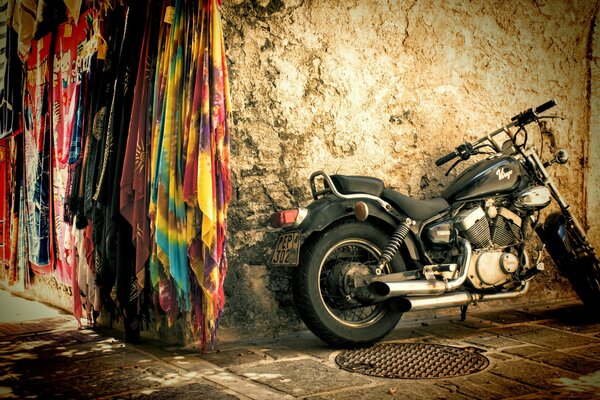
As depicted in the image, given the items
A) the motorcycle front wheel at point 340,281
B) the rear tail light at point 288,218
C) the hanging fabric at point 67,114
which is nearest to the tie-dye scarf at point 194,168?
the rear tail light at point 288,218

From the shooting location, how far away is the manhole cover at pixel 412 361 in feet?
10.9

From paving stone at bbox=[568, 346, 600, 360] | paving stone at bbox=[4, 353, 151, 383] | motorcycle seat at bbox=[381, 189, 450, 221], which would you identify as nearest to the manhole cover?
paving stone at bbox=[568, 346, 600, 360]

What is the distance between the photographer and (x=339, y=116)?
14.8 feet

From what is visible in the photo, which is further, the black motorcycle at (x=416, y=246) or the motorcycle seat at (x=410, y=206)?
the motorcycle seat at (x=410, y=206)

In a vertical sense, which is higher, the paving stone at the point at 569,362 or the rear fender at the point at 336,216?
the rear fender at the point at 336,216

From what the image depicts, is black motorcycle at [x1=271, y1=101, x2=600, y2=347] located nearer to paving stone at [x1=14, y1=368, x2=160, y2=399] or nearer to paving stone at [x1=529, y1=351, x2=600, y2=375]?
paving stone at [x1=529, y1=351, x2=600, y2=375]

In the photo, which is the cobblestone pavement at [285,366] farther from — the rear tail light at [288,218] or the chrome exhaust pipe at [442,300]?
the rear tail light at [288,218]

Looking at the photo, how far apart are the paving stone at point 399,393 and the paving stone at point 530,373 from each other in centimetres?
43

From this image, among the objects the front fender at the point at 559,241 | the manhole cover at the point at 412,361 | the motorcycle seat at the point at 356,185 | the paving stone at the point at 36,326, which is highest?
the motorcycle seat at the point at 356,185

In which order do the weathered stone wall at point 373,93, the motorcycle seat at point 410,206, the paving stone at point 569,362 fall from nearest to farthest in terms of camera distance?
the paving stone at point 569,362, the motorcycle seat at point 410,206, the weathered stone wall at point 373,93

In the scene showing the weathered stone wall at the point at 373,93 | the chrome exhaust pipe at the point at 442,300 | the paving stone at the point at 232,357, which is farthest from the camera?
the weathered stone wall at the point at 373,93

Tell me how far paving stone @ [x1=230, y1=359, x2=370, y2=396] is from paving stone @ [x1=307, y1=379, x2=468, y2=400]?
0.10 m

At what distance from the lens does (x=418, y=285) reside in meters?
3.87

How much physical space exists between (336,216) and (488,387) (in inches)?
53.6
